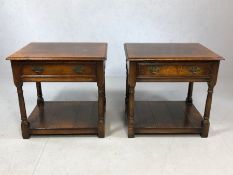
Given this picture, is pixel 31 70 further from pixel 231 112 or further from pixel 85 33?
pixel 231 112

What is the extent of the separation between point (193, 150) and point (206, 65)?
62 centimetres

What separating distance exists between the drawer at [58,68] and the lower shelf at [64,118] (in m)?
0.47

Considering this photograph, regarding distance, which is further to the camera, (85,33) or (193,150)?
(85,33)

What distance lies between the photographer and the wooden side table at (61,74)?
1.79 meters

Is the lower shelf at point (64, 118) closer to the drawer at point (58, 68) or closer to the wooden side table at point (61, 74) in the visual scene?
the wooden side table at point (61, 74)

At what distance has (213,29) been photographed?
3.22 m

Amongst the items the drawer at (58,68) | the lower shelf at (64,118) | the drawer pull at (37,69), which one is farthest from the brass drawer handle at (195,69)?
the drawer pull at (37,69)

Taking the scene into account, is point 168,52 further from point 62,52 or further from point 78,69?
point 62,52

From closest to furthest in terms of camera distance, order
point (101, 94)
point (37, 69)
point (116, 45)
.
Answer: point (37, 69) < point (101, 94) < point (116, 45)

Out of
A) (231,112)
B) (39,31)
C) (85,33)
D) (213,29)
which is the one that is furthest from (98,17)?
(231,112)

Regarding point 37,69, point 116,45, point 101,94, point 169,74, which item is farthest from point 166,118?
point 116,45

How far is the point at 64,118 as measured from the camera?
219 centimetres

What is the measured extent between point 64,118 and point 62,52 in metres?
0.60

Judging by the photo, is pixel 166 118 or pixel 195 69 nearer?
pixel 195 69
